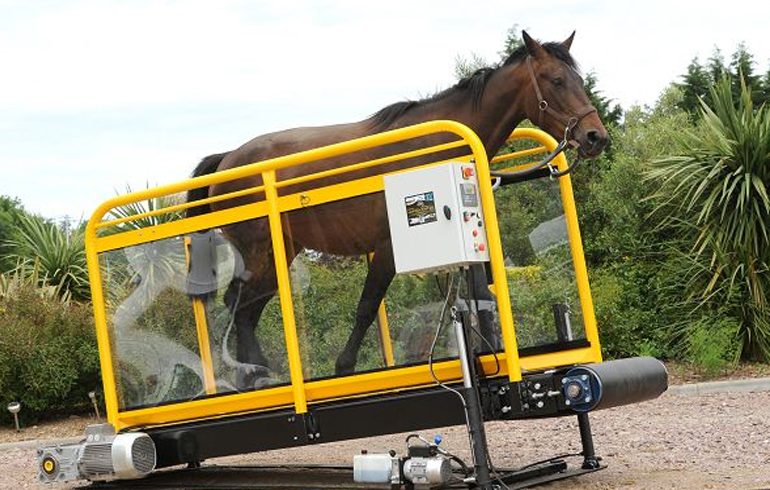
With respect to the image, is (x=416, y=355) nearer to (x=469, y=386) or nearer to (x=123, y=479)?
(x=469, y=386)

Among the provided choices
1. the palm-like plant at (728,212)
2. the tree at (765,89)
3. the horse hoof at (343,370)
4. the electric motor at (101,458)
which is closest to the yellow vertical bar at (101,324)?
the electric motor at (101,458)

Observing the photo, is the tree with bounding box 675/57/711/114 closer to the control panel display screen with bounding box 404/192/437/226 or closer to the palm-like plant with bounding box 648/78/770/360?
the palm-like plant with bounding box 648/78/770/360

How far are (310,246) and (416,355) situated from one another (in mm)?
942

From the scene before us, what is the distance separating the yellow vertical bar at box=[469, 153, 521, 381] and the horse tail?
2.19m

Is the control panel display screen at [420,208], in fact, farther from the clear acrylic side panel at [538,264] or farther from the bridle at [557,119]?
the clear acrylic side panel at [538,264]

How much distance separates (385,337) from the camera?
22.7 ft

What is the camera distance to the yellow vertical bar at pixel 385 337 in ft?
22.6

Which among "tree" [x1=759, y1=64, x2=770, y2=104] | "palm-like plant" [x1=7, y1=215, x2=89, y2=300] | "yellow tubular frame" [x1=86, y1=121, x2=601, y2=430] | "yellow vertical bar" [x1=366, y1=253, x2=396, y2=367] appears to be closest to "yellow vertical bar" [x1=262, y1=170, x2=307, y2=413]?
"yellow tubular frame" [x1=86, y1=121, x2=601, y2=430]

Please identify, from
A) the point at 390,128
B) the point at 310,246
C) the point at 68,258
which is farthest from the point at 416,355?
the point at 68,258

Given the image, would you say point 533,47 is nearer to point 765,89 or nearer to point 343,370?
point 343,370

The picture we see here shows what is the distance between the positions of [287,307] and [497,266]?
143cm

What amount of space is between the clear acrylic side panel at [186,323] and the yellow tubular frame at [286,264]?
0.05 meters

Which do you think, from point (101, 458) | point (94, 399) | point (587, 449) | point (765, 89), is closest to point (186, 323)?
point (101, 458)

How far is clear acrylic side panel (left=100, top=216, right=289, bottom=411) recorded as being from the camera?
7.38 m
